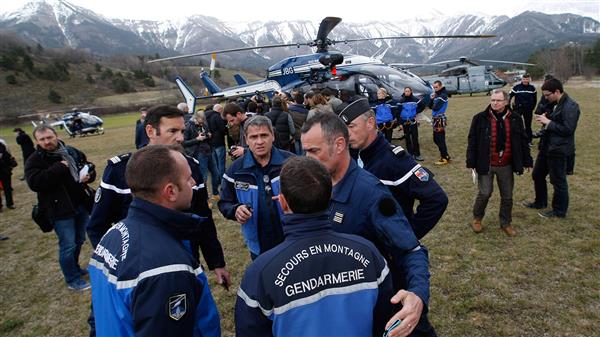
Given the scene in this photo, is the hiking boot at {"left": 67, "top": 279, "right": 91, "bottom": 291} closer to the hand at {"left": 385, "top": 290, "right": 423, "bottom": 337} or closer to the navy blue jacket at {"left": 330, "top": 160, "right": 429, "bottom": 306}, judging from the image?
the navy blue jacket at {"left": 330, "top": 160, "right": 429, "bottom": 306}

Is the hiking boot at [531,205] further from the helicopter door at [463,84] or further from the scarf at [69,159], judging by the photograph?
the helicopter door at [463,84]

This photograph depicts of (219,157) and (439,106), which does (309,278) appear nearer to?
(219,157)

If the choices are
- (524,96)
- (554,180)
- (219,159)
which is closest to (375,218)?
(554,180)

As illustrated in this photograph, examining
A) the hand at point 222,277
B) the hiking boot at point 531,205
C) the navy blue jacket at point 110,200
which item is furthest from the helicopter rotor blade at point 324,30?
the hand at point 222,277

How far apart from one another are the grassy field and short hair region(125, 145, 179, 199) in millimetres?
2501

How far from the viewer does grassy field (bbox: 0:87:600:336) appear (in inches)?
138

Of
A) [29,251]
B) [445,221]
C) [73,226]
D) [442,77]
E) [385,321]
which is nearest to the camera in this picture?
[385,321]

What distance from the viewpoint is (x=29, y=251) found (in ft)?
20.7

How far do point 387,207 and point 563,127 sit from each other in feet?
15.1

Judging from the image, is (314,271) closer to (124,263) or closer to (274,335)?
(274,335)

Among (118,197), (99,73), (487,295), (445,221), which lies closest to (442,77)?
(445,221)

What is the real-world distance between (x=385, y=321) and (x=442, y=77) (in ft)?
Answer: 111

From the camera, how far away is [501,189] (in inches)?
200

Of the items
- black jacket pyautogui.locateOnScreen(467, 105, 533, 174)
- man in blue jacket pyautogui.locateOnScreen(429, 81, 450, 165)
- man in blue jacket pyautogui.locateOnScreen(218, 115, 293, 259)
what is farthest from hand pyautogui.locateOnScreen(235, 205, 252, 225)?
man in blue jacket pyautogui.locateOnScreen(429, 81, 450, 165)
